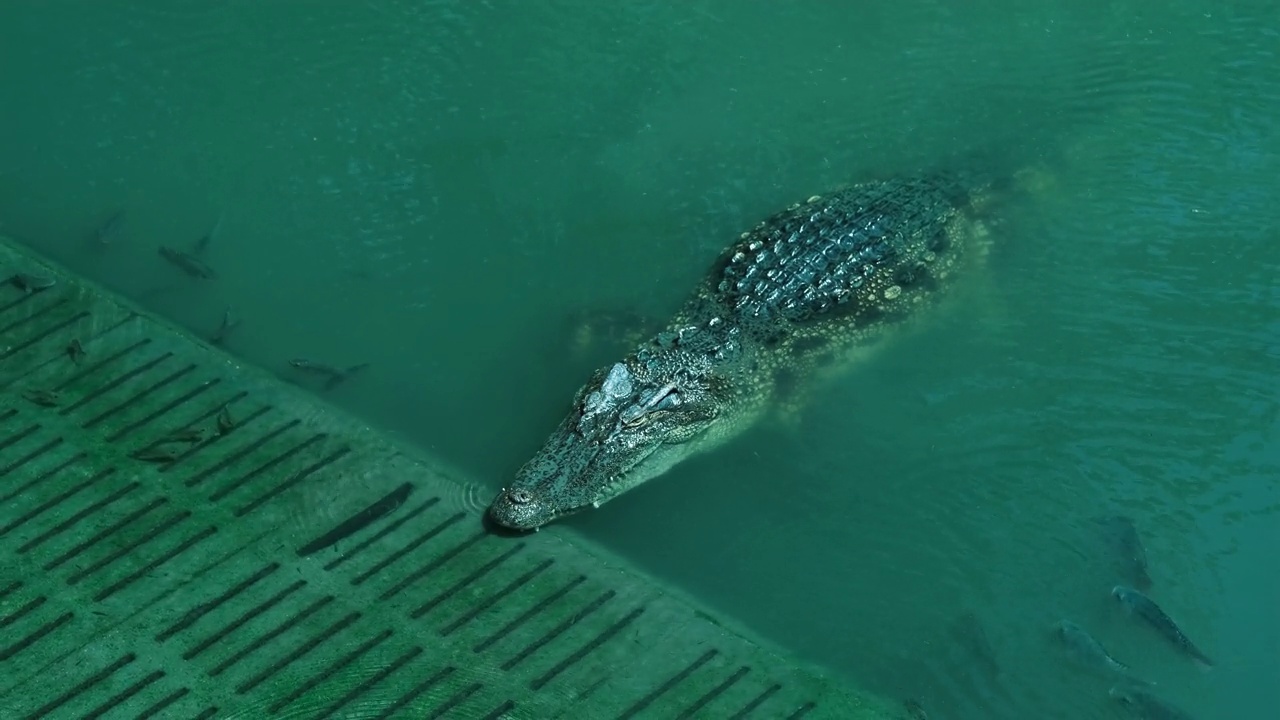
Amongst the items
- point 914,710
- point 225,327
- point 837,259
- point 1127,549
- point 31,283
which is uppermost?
point 837,259

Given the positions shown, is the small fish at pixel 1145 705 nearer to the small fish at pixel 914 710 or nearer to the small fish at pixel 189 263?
the small fish at pixel 914 710

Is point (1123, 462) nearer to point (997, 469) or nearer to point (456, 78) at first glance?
point (997, 469)

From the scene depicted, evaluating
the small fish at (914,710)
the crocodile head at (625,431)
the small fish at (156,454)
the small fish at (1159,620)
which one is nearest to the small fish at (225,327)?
the small fish at (156,454)

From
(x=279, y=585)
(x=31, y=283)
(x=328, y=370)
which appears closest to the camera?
(x=279, y=585)

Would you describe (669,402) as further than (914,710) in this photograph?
Yes

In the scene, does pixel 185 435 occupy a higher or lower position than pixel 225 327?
lower

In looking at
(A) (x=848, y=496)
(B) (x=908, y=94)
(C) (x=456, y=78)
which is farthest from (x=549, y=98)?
(A) (x=848, y=496)

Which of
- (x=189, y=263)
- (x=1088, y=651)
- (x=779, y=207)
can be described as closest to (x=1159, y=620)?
(x=1088, y=651)

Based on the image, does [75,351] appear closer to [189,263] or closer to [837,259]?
[189,263]

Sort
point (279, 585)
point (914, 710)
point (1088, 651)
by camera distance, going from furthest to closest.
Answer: point (279, 585) < point (1088, 651) < point (914, 710)
